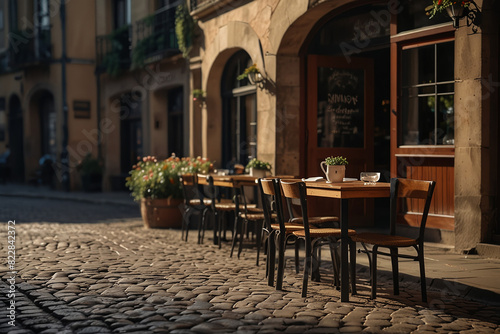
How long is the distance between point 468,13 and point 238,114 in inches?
240

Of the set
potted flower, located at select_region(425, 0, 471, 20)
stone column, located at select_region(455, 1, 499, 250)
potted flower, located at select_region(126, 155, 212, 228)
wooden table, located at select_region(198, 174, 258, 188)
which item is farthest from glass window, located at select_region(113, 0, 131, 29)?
stone column, located at select_region(455, 1, 499, 250)

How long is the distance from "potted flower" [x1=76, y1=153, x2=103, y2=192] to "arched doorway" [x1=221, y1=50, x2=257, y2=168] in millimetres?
7393

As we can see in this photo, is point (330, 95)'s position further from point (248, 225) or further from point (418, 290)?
point (418, 290)

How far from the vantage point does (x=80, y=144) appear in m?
20.6

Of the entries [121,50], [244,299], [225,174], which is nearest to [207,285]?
[244,299]

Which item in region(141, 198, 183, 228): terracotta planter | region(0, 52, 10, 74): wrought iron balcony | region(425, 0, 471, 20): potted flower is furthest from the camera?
region(0, 52, 10, 74): wrought iron balcony

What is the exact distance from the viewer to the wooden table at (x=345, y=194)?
5.40m

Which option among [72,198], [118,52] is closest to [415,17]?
[72,198]

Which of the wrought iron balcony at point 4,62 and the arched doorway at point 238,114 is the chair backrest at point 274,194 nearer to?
the arched doorway at point 238,114

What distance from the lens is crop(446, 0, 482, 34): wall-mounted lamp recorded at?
7309 millimetres

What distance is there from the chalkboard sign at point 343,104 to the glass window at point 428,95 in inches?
58.6

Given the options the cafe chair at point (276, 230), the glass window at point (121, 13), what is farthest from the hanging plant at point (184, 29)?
the cafe chair at point (276, 230)

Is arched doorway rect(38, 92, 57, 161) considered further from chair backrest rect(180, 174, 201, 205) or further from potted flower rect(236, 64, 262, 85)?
chair backrest rect(180, 174, 201, 205)

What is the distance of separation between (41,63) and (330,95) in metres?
13.7
